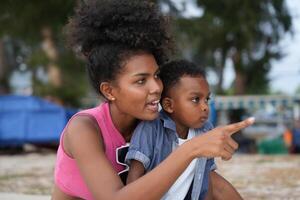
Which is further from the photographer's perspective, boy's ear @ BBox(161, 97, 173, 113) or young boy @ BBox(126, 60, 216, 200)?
boy's ear @ BBox(161, 97, 173, 113)

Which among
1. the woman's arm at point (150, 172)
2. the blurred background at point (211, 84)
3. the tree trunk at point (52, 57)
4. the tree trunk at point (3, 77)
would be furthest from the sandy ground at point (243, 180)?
the tree trunk at point (3, 77)

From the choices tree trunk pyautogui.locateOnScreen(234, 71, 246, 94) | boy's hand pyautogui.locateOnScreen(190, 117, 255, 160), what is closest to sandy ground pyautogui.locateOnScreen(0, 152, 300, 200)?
boy's hand pyautogui.locateOnScreen(190, 117, 255, 160)

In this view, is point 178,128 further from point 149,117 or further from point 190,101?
point 149,117

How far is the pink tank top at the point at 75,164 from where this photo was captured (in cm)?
204

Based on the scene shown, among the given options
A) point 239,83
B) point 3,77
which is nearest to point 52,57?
point 3,77

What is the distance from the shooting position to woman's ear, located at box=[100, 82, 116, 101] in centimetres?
203

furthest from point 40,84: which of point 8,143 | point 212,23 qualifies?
point 212,23

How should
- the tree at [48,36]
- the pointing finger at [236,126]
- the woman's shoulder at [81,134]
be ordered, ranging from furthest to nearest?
the tree at [48,36] < the woman's shoulder at [81,134] < the pointing finger at [236,126]

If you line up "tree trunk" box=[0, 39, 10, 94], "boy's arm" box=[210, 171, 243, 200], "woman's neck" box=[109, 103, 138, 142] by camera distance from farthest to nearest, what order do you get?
"tree trunk" box=[0, 39, 10, 94]
"boy's arm" box=[210, 171, 243, 200]
"woman's neck" box=[109, 103, 138, 142]

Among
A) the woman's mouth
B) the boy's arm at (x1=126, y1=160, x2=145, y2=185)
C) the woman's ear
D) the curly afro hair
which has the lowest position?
the boy's arm at (x1=126, y1=160, x2=145, y2=185)

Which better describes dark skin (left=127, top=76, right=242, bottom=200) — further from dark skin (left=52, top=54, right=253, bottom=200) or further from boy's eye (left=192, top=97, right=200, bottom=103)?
dark skin (left=52, top=54, right=253, bottom=200)

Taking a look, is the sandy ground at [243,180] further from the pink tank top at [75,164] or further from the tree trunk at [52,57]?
the tree trunk at [52,57]

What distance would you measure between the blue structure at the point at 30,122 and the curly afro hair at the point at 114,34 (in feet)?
33.4

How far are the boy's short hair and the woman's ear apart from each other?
0.26m
